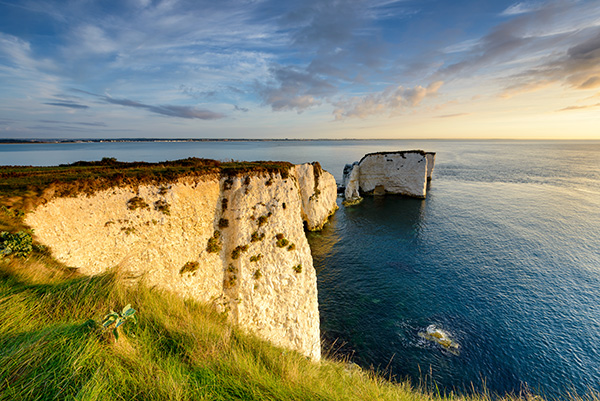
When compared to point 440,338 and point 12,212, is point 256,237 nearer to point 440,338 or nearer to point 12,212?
point 12,212

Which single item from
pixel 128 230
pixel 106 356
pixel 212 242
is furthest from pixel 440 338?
pixel 128 230

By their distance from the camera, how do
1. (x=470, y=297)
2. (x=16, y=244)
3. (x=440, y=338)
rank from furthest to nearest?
(x=470, y=297) → (x=440, y=338) → (x=16, y=244)

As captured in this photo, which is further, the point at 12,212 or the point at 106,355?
the point at 12,212

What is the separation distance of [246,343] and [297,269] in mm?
6849

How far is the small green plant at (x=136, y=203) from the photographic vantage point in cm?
1016

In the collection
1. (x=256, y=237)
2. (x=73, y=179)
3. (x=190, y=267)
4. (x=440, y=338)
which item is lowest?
(x=440, y=338)

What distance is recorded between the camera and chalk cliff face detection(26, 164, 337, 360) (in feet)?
29.3

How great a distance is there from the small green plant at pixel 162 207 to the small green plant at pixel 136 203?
0.40m

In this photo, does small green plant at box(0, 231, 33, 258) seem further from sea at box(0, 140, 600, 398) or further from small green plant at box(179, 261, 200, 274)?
sea at box(0, 140, 600, 398)

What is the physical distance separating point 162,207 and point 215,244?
Result: 10.9 feet

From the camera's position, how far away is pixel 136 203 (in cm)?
1030

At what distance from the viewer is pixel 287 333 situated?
13031 millimetres

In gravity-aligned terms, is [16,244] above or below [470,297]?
above

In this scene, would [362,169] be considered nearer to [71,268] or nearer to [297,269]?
[297,269]
